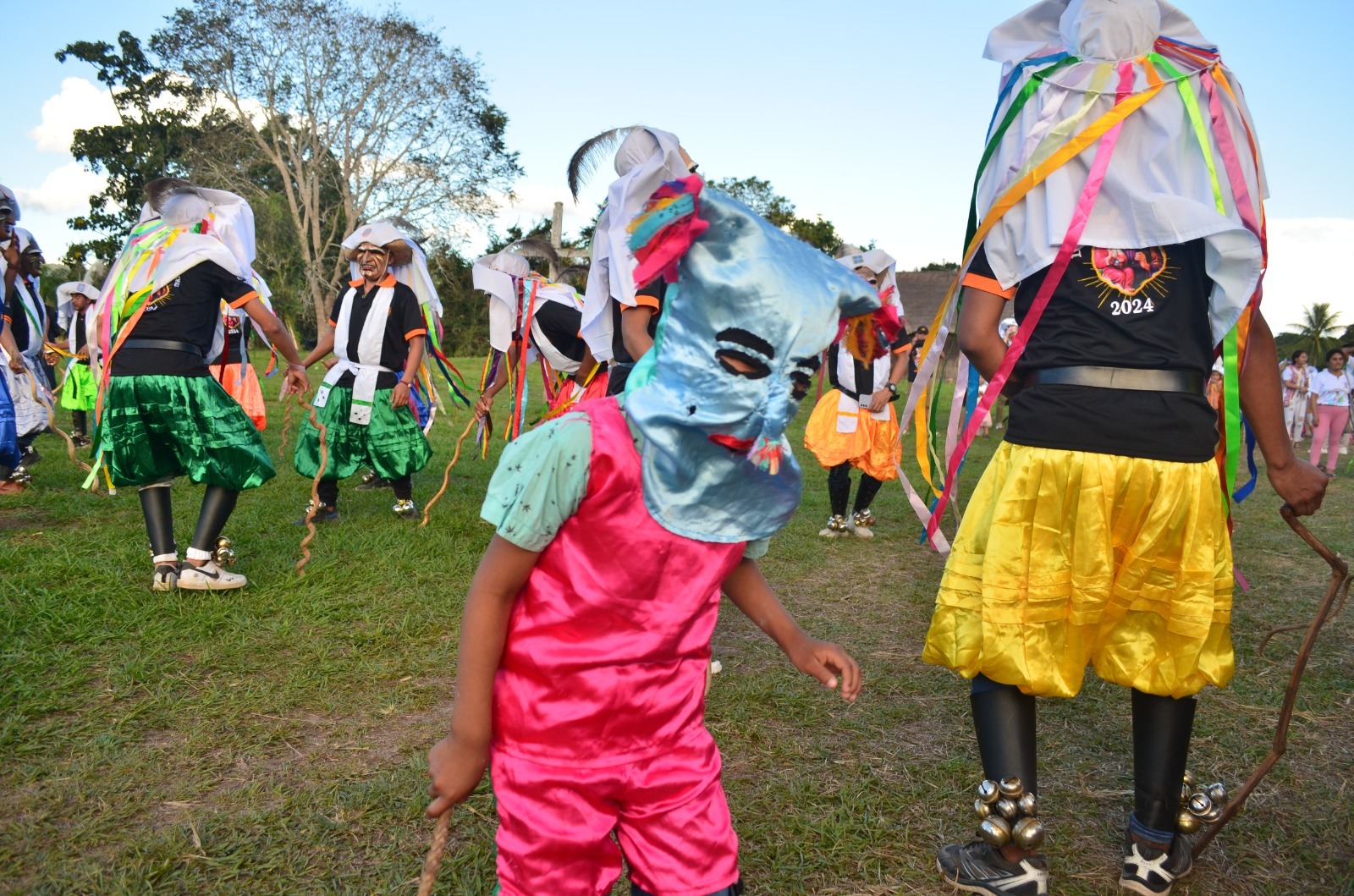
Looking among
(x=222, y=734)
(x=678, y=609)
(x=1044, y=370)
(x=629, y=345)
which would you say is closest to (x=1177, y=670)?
(x=1044, y=370)

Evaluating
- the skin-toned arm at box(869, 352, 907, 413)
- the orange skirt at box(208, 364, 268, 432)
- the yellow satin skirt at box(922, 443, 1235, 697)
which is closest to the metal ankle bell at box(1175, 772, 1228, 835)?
the yellow satin skirt at box(922, 443, 1235, 697)

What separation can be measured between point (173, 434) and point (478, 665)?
3.62m

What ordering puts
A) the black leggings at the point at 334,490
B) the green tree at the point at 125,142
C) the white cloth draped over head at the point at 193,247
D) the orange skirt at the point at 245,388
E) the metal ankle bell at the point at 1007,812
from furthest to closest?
1. the green tree at the point at 125,142
2. the orange skirt at the point at 245,388
3. the black leggings at the point at 334,490
4. the white cloth draped over head at the point at 193,247
5. the metal ankle bell at the point at 1007,812

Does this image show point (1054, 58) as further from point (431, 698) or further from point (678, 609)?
point (431, 698)

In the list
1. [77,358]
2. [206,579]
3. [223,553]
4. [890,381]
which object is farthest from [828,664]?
[77,358]

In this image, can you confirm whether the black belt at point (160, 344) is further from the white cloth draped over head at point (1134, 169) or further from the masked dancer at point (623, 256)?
the white cloth draped over head at point (1134, 169)

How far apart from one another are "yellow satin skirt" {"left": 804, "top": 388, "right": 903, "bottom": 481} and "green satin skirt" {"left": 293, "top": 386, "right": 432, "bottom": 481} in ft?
9.35

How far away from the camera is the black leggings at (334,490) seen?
6.58m

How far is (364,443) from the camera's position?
6504 mm

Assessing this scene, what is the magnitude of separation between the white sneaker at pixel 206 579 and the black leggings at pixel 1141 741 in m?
3.69

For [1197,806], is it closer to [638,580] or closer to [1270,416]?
[1270,416]

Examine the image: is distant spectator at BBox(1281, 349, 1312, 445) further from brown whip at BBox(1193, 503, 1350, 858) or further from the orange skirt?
brown whip at BBox(1193, 503, 1350, 858)

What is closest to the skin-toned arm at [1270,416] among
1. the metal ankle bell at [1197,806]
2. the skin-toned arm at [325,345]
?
the metal ankle bell at [1197,806]

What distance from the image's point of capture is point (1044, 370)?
7.61 ft
